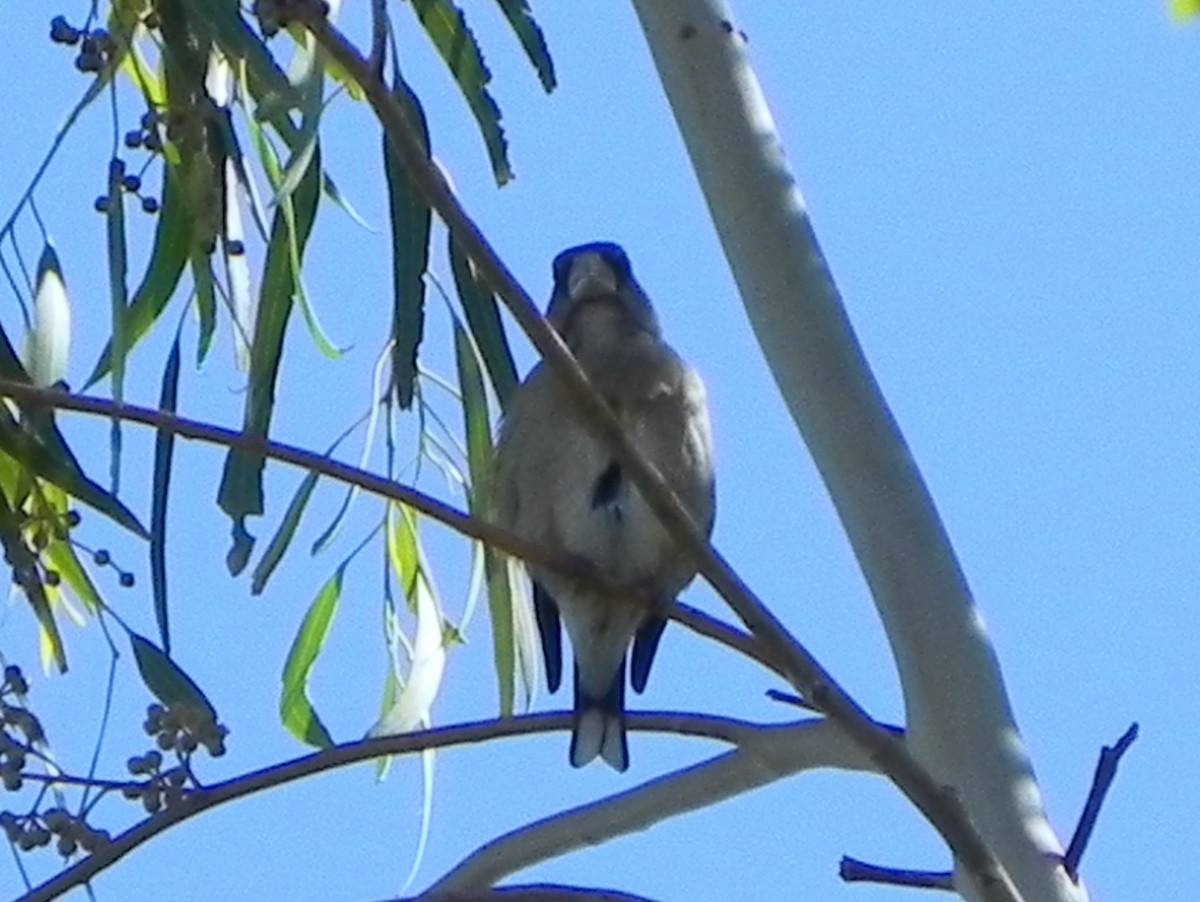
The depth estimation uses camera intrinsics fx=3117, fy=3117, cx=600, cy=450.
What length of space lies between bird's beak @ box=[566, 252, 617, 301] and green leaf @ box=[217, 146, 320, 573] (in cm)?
51

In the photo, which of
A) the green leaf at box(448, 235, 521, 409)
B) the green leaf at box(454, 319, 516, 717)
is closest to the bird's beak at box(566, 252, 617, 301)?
the green leaf at box(454, 319, 516, 717)

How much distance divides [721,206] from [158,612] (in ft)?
1.74

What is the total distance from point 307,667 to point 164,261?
0.39 m

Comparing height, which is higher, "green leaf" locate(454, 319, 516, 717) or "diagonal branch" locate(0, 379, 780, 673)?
"green leaf" locate(454, 319, 516, 717)

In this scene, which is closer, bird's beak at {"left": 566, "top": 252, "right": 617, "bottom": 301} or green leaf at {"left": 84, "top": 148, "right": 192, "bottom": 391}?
green leaf at {"left": 84, "top": 148, "right": 192, "bottom": 391}

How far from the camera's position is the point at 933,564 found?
212 centimetres

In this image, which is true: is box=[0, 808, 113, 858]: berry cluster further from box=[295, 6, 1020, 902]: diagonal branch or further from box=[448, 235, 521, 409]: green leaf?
box=[448, 235, 521, 409]: green leaf

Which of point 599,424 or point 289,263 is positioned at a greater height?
point 289,263

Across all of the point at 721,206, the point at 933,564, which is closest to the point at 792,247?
the point at 721,206

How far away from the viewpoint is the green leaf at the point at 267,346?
2410 millimetres

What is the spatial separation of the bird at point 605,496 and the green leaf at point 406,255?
304 mm

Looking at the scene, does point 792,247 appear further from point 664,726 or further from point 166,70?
point 166,70

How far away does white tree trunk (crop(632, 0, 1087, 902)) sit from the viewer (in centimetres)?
206

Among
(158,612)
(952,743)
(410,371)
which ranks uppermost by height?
(410,371)
